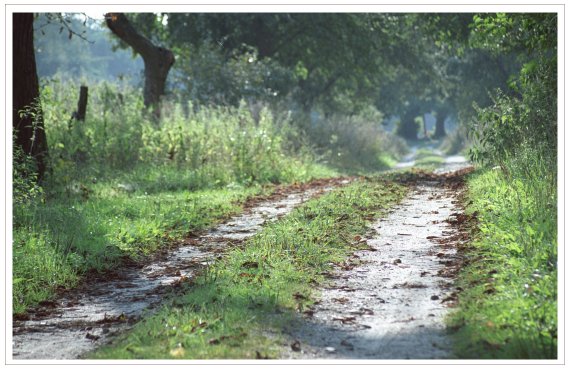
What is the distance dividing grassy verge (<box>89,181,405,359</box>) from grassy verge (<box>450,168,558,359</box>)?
1.45 meters

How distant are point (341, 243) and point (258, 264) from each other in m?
1.50

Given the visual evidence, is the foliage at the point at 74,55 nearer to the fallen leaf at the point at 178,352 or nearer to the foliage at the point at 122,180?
the foliage at the point at 122,180

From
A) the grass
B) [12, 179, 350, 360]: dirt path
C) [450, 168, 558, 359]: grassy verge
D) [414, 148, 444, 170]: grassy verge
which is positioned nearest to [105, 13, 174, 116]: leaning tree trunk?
[414, 148, 444, 170]: grassy verge

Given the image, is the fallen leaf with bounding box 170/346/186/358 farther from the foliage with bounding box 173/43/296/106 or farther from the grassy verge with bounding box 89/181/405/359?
the foliage with bounding box 173/43/296/106

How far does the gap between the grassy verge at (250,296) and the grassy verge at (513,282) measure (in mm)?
1451

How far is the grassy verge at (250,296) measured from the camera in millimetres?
5656

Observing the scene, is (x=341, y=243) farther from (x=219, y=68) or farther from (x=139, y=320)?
(x=219, y=68)

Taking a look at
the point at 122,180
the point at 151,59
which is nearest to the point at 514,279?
the point at 122,180


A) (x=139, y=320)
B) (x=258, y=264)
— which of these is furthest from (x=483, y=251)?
(x=139, y=320)

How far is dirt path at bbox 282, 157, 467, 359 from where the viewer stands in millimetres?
5586

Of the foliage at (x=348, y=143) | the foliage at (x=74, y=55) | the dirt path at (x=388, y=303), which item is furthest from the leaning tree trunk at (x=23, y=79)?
the foliage at (x=74, y=55)

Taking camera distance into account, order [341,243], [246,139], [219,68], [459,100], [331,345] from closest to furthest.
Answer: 1. [331,345]
2. [341,243]
3. [246,139]
4. [219,68]
5. [459,100]

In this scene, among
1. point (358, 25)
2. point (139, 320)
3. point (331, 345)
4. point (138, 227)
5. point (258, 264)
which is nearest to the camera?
point (331, 345)

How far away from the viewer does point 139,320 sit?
673 centimetres
